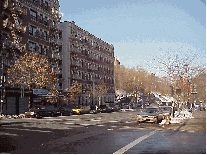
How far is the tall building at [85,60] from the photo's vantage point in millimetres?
57062

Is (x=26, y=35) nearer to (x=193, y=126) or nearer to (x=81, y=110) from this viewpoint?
(x=81, y=110)

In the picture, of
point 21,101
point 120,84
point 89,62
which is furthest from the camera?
point 120,84

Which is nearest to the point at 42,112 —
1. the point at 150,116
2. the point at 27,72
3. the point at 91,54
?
the point at 27,72

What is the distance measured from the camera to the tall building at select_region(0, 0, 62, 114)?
38.8 metres

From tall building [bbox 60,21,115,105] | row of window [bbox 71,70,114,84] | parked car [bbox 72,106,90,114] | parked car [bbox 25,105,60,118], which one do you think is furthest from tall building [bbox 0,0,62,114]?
parked car [bbox 25,105,60,118]

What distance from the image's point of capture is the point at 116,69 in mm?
97000

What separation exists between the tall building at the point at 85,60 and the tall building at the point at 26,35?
8.99 ft

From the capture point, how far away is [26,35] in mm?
43594

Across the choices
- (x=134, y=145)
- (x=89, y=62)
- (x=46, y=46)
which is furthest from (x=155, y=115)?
(x=89, y=62)

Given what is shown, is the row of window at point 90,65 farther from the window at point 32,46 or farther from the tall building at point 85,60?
the window at point 32,46

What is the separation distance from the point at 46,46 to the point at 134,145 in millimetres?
40144

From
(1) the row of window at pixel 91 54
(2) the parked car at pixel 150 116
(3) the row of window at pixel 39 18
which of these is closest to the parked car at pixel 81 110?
(1) the row of window at pixel 91 54

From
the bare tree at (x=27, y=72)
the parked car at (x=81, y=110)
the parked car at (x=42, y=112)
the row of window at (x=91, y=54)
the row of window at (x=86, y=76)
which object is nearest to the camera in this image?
the parked car at (x=42, y=112)

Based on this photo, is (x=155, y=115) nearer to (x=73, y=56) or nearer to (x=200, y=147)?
(x=200, y=147)
